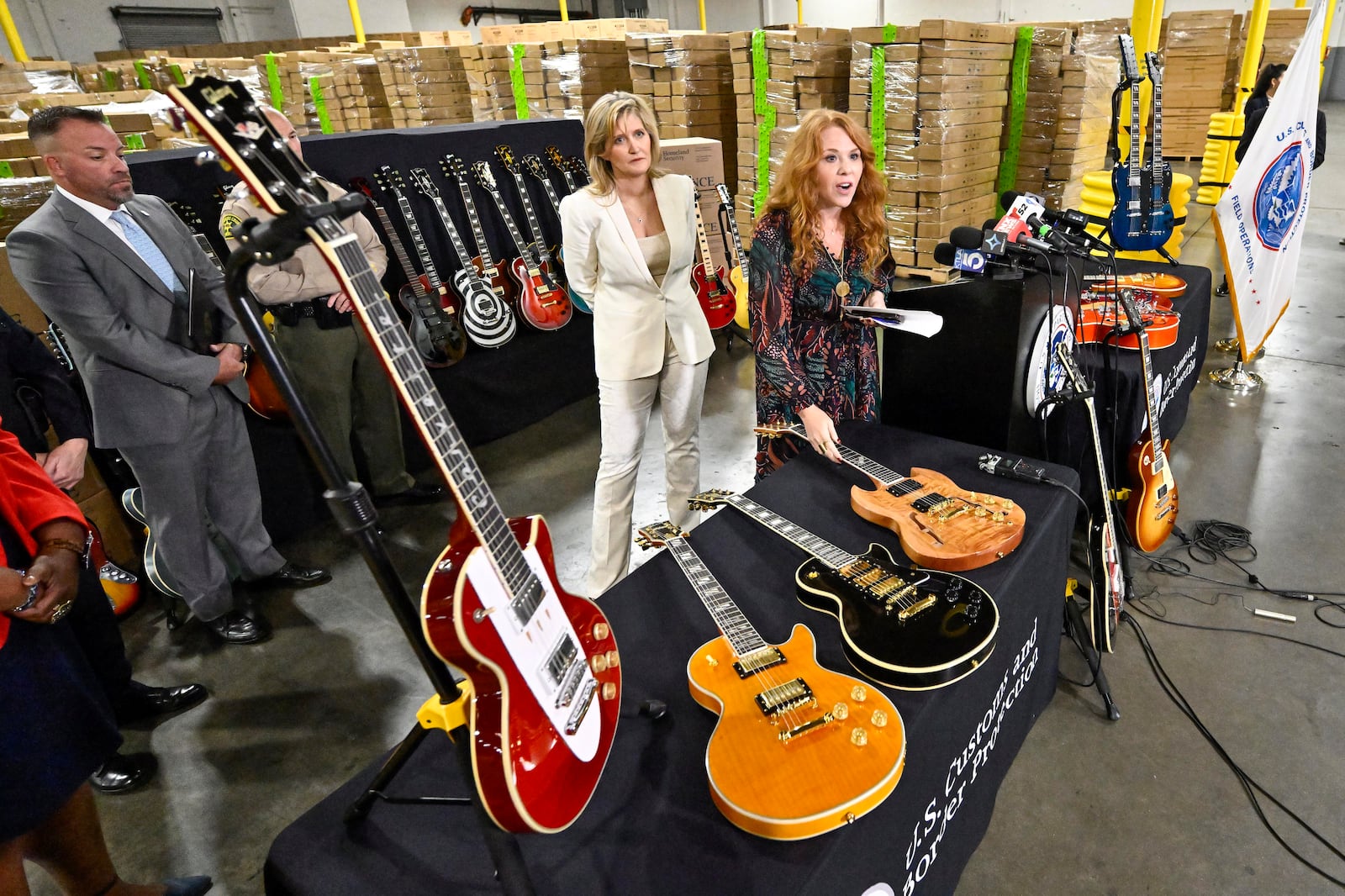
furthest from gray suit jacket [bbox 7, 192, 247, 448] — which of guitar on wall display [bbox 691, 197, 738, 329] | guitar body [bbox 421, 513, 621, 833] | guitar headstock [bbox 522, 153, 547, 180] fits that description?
guitar on wall display [bbox 691, 197, 738, 329]

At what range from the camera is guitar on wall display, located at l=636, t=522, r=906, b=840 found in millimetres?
981

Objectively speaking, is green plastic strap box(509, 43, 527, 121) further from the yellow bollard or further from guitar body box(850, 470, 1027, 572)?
guitar body box(850, 470, 1027, 572)

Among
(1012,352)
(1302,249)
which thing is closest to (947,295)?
(1012,352)

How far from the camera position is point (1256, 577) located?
2686mm

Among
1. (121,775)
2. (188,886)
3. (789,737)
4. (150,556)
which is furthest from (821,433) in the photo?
(150,556)

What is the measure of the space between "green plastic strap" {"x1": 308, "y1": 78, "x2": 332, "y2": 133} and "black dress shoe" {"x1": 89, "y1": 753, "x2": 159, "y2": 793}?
6.46 m

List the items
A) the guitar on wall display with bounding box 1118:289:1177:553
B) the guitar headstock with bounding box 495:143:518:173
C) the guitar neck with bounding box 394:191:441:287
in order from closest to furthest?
the guitar on wall display with bounding box 1118:289:1177:553 → the guitar neck with bounding box 394:191:441:287 → the guitar headstock with bounding box 495:143:518:173

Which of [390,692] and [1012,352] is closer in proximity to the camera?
[1012,352]

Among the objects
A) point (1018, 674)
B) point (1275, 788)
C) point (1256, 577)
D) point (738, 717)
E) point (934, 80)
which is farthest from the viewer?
point (934, 80)

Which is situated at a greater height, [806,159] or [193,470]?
[806,159]

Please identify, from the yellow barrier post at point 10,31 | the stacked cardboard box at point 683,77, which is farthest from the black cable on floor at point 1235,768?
the yellow barrier post at point 10,31

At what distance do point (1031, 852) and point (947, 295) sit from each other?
59.0 inches

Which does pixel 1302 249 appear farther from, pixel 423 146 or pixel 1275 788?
pixel 423 146

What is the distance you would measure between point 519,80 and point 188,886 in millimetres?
6797
